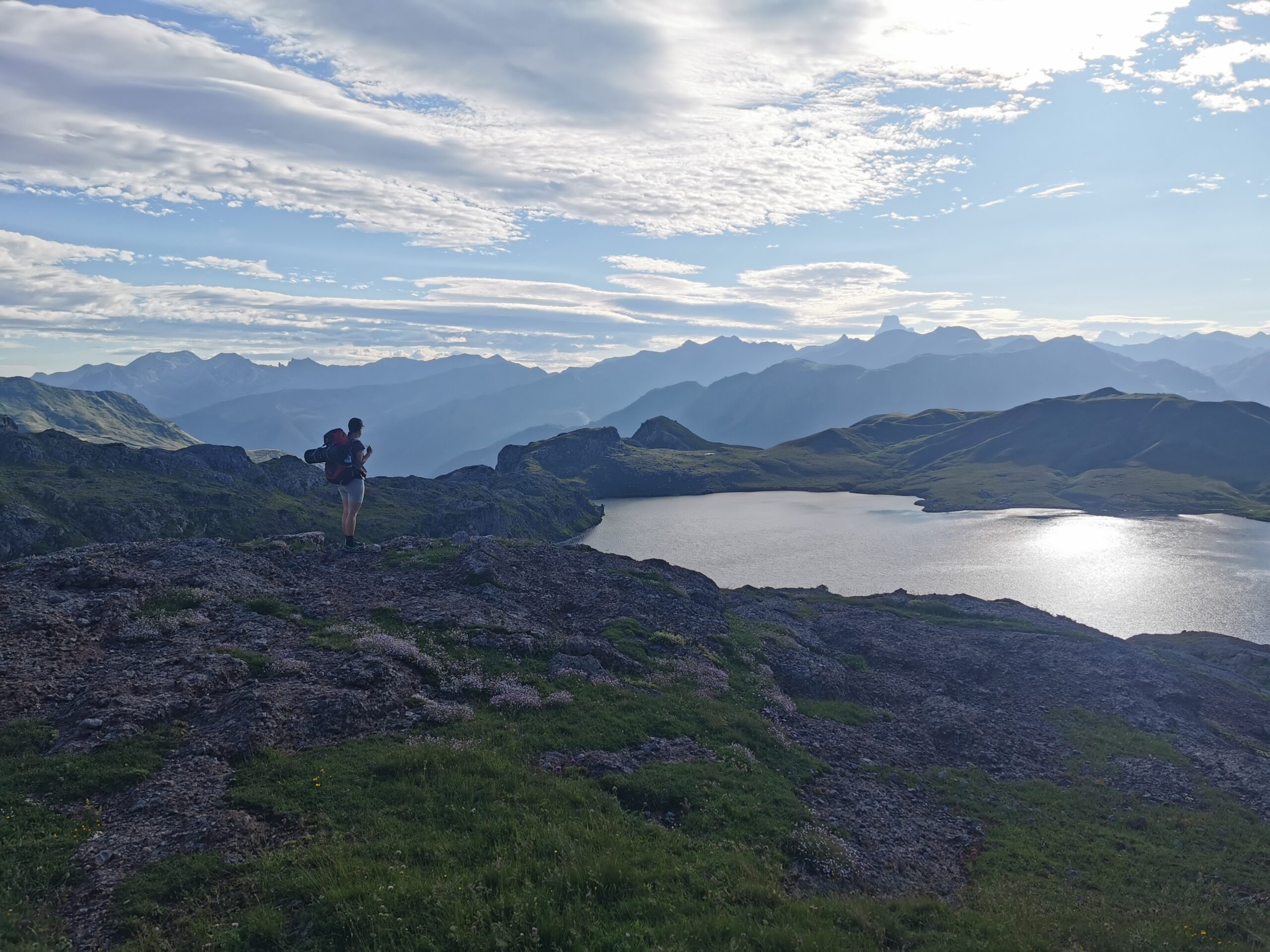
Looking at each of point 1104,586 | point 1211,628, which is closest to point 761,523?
point 1104,586

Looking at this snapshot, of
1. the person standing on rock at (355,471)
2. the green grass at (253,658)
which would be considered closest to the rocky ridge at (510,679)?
the green grass at (253,658)

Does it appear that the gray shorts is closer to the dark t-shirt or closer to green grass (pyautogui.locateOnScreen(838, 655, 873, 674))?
the dark t-shirt

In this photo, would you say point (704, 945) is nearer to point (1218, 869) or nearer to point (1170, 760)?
point (1218, 869)

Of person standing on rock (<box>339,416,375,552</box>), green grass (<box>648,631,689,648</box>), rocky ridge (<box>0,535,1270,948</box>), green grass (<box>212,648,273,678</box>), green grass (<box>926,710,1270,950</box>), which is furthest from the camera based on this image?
green grass (<box>648,631,689,648</box>)

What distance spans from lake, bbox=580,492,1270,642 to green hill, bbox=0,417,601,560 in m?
37.2

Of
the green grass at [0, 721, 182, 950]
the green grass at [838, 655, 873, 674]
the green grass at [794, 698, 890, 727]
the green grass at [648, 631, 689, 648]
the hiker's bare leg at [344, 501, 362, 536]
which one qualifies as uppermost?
the hiker's bare leg at [344, 501, 362, 536]

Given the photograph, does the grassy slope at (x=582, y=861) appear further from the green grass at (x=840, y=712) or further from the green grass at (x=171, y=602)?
the green grass at (x=171, y=602)

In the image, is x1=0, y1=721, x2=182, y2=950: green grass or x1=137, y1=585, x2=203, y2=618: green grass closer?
x1=0, y1=721, x2=182, y2=950: green grass

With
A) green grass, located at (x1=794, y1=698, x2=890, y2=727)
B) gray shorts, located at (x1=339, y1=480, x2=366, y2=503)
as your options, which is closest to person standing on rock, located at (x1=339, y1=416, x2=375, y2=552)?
gray shorts, located at (x1=339, y1=480, x2=366, y2=503)

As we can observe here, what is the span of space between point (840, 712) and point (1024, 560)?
12015cm

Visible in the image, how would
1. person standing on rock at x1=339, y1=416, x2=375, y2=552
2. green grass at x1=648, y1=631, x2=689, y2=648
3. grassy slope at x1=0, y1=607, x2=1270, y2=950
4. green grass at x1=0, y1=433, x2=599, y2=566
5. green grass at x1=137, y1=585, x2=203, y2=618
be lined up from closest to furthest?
1. grassy slope at x1=0, y1=607, x2=1270, y2=950
2. green grass at x1=137, y1=585, x2=203, y2=618
3. person standing on rock at x1=339, y1=416, x2=375, y2=552
4. green grass at x1=648, y1=631, x2=689, y2=648
5. green grass at x1=0, y1=433, x2=599, y2=566

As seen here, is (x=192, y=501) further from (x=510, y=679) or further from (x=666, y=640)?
(x=510, y=679)

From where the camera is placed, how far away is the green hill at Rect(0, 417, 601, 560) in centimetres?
11162

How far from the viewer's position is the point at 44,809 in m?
15.2
